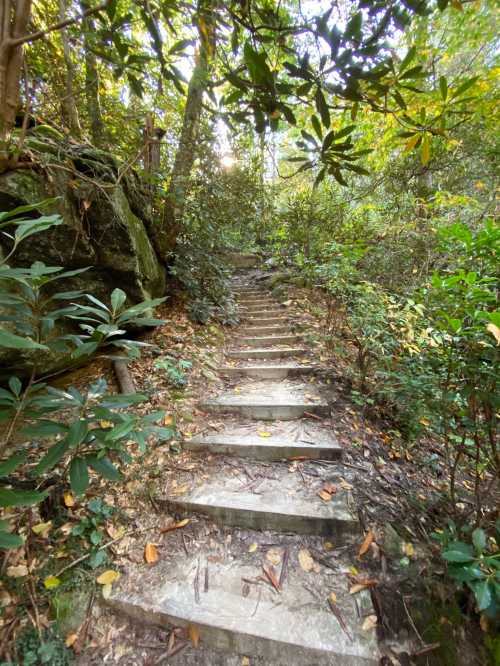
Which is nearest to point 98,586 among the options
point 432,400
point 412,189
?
point 432,400

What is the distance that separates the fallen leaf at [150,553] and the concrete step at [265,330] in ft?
8.91

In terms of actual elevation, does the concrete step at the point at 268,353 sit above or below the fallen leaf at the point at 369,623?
above

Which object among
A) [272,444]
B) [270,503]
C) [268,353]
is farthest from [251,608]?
[268,353]

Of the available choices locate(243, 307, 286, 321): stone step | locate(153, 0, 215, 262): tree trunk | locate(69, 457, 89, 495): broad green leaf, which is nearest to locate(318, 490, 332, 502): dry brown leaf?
locate(69, 457, 89, 495): broad green leaf

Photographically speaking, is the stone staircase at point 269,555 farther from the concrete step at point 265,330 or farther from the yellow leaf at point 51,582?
the concrete step at point 265,330

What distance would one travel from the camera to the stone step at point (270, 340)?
11.0 ft

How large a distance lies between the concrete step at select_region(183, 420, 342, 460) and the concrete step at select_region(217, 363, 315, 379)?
689 mm

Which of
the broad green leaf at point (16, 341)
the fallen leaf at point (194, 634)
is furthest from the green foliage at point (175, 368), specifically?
the broad green leaf at point (16, 341)

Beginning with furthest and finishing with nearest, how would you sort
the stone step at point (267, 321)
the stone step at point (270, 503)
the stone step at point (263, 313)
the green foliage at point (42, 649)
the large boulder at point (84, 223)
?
the stone step at point (263, 313) → the stone step at point (267, 321) → the large boulder at point (84, 223) → the stone step at point (270, 503) → the green foliage at point (42, 649)

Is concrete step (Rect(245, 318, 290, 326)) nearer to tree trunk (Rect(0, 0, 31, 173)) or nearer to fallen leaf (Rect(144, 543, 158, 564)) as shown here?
fallen leaf (Rect(144, 543, 158, 564))

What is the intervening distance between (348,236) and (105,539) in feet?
16.7

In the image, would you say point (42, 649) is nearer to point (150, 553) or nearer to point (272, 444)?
point (150, 553)

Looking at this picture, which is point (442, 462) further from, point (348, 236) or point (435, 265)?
point (348, 236)

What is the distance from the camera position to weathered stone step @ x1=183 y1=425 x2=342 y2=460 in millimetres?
1747
